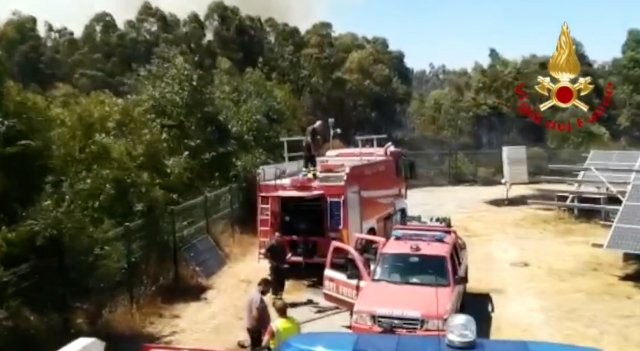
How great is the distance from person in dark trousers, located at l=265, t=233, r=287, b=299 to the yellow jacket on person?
719 centimetres

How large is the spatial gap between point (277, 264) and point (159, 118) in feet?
29.8

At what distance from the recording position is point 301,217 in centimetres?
1866


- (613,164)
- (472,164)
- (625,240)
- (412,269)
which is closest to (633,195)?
(625,240)

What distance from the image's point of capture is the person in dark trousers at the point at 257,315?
1105 centimetres

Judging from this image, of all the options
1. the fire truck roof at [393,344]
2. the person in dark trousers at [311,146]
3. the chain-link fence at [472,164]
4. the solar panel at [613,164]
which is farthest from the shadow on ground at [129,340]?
the chain-link fence at [472,164]

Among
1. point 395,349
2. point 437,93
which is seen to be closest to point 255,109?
point 395,349

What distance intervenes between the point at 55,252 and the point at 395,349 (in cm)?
894

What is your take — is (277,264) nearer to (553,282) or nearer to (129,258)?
(129,258)

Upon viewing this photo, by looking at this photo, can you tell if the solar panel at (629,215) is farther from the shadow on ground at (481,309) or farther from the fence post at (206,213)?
the fence post at (206,213)

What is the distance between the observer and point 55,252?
12547 mm

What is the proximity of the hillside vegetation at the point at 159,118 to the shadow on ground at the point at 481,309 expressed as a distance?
23.3 ft

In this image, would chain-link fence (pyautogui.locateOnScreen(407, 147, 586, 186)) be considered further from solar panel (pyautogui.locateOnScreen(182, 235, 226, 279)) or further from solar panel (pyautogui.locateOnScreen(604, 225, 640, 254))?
solar panel (pyautogui.locateOnScreen(604, 225, 640, 254))

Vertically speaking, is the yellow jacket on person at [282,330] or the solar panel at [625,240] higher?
the yellow jacket on person at [282,330]

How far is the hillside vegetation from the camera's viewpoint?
40.0 feet
